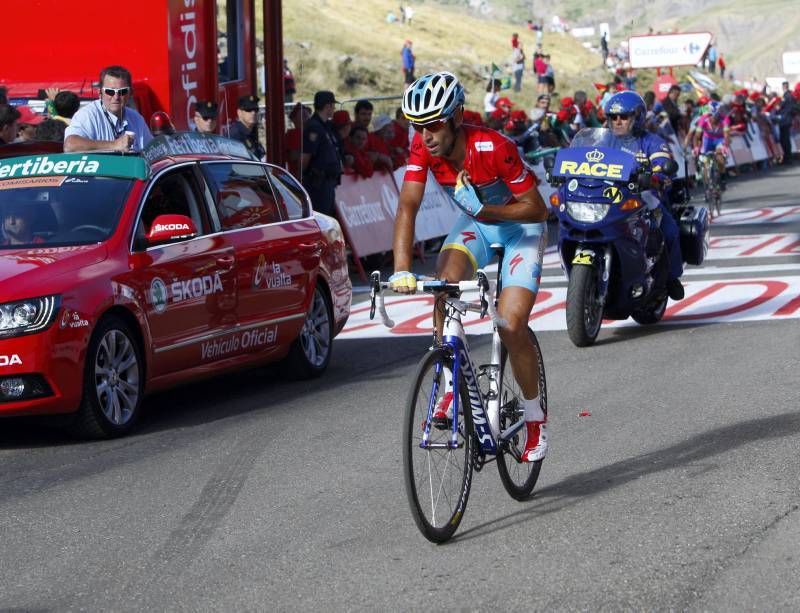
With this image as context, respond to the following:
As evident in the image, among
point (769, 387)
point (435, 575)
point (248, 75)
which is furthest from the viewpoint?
point (248, 75)

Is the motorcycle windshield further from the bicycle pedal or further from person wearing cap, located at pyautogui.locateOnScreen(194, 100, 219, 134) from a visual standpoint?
the bicycle pedal

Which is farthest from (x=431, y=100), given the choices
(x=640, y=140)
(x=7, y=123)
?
(x=7, y=123)

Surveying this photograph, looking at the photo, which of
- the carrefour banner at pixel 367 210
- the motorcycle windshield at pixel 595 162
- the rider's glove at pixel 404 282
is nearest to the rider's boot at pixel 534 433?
the rider's glove at pixel 404 282

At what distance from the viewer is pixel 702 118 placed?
25.4 meters

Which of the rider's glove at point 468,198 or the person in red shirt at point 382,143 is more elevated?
the rider's glove at point 468,198

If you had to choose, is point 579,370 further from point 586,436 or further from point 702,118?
point 702,118

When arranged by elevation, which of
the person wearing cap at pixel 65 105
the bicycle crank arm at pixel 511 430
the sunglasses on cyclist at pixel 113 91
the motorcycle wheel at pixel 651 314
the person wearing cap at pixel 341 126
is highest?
the sunglasses on cyclist at pixel 113 91

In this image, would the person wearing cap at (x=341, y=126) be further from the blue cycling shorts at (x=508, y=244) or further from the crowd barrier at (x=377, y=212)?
the blue cycling shorts at (x=508, y=244)

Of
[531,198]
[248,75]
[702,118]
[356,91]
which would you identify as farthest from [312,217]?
[356,91]

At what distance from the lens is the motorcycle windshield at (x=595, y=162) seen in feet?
40.4

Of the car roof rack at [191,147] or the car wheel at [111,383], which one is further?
the car roof rack at [191,147]

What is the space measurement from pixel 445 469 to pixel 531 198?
4.45 feet

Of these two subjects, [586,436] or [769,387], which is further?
[769,387]

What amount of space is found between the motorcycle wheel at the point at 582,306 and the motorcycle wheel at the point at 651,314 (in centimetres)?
116
